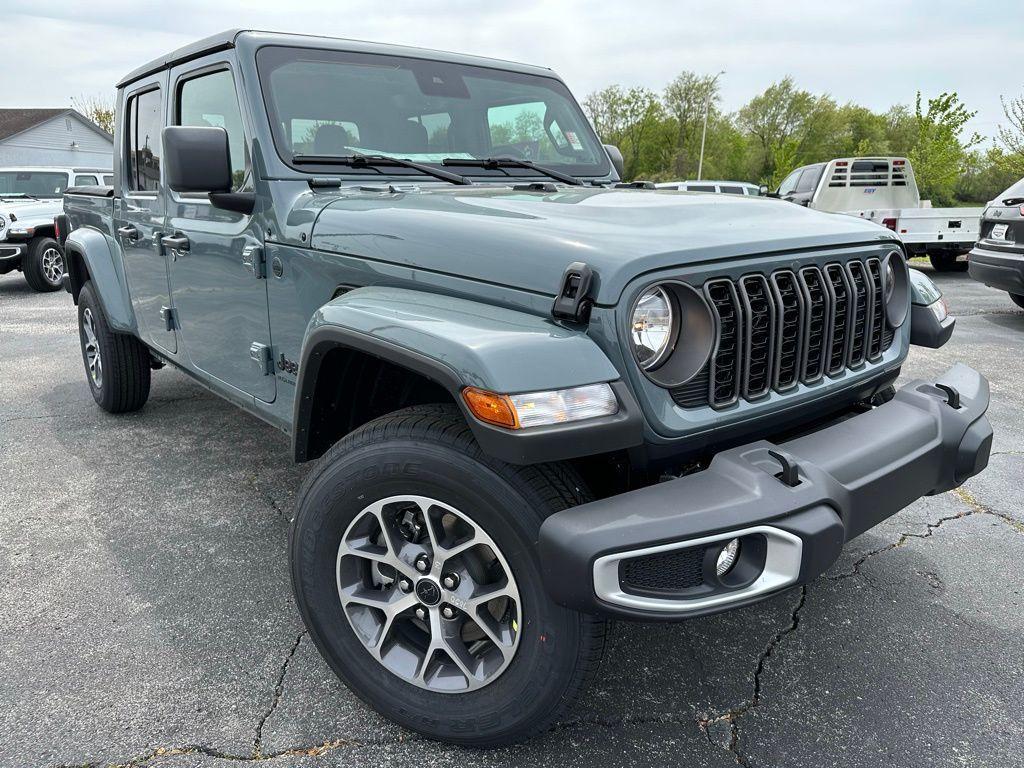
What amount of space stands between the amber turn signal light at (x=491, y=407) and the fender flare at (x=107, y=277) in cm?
323

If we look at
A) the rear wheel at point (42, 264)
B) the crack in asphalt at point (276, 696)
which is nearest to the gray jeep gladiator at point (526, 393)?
the crack in asphalt at point (276, 696)

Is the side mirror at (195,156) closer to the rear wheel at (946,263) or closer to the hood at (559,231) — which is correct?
the hood at (559,231)

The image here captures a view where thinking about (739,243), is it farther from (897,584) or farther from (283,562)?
(283,562)

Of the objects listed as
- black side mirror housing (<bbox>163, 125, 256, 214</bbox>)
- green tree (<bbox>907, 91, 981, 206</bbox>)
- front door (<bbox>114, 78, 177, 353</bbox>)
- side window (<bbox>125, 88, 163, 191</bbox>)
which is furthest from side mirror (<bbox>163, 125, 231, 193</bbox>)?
green tree (<bbox>907, 91, 981, 206</bbox>)

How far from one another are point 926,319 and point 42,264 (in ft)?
40.4

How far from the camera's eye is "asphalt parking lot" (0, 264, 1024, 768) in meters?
2.03

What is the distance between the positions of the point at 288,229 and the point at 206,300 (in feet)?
2.73

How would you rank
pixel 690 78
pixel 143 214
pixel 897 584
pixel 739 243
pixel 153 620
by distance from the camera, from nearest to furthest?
pixel 739 243
pixel 153 620
pixel 897 584
pixel 143 214
pixel 690 78

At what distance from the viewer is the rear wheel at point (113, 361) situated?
456cm

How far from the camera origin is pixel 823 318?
2.17 m

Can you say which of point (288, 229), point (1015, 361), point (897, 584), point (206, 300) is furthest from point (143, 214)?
point (1015, 361)

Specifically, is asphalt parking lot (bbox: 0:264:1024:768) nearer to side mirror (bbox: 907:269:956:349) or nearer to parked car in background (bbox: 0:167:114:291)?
side mirror (bbox: 907:269:956:349)

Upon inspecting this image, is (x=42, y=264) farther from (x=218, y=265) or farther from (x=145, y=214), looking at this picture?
(x=218, y=265)

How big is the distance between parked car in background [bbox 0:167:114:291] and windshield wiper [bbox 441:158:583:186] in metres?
9.62
